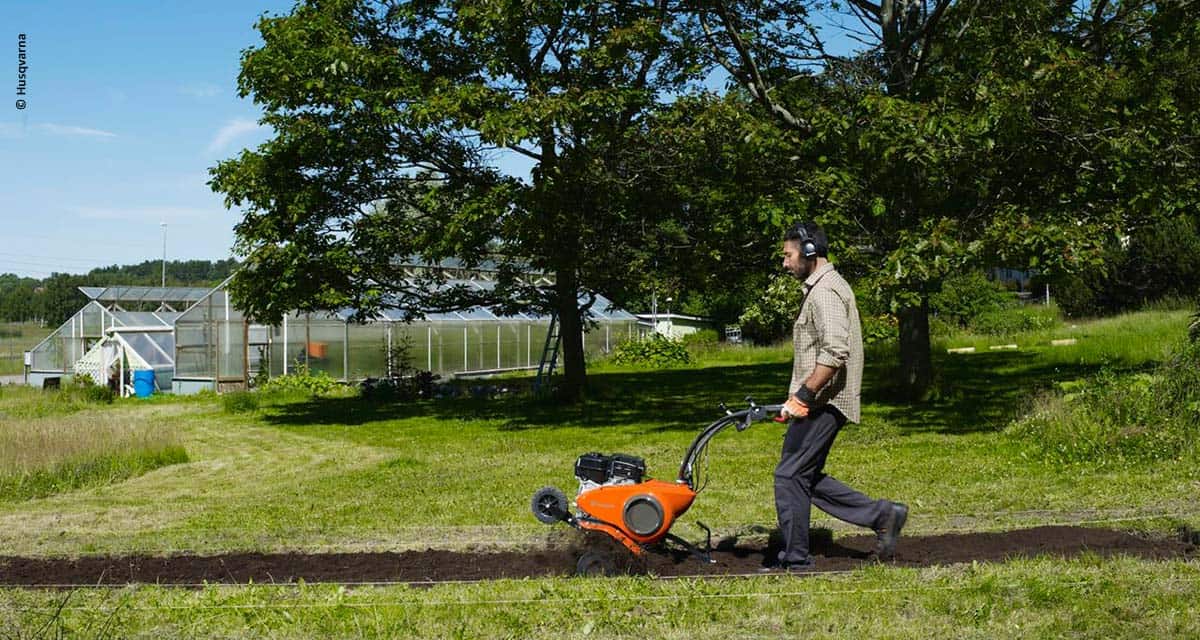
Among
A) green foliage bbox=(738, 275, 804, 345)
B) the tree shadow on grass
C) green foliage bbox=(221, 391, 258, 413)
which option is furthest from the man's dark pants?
green foliage bbox=(221, 391, 258, 413)

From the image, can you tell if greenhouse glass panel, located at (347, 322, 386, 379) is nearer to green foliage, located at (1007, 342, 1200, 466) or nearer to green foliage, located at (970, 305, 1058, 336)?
green foliage, located at (1007, 342, 1200, 466)

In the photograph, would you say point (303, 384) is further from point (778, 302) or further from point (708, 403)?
point (778, 302)

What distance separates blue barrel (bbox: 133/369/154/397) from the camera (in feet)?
99.2

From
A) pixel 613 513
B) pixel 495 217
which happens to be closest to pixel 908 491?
pixel 613 513

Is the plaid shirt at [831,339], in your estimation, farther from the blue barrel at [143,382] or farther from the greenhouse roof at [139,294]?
the greenhouse roof at [139,294]

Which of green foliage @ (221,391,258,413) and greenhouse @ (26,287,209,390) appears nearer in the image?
green foliage @ (221,391,258,413)

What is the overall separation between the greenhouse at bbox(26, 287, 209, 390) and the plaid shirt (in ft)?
89.5

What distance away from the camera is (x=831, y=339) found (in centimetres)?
653

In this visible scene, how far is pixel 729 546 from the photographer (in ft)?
24.8

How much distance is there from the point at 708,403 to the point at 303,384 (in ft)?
37.9

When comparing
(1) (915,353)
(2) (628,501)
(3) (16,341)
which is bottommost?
(2) (628,501)

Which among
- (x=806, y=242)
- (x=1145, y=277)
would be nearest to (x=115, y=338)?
(x=806, y=242)

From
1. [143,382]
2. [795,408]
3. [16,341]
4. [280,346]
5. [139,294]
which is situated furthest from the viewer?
[16,341]

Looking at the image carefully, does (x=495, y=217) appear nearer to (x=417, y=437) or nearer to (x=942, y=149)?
(x=417, y=437)
